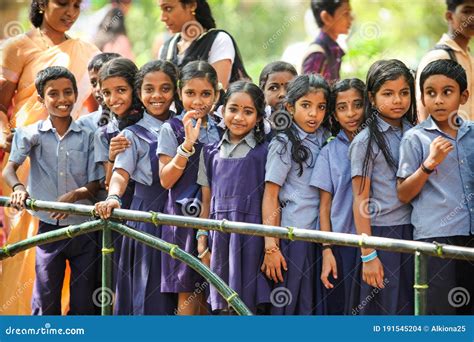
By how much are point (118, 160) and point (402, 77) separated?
57.1 inches

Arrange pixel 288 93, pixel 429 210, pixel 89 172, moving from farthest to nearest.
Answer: pixel 89 172 < pixel 288 93 < pixel 429 210

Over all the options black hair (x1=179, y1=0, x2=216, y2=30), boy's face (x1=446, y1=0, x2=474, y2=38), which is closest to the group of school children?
black hair (x1=179, y1=0, x2=216, y2=30)

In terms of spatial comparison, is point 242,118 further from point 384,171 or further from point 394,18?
point 394,18

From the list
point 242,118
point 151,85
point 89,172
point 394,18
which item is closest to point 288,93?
point 242,118

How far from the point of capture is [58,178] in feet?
21.9

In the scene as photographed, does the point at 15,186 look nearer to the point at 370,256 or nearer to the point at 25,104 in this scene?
the point at 25,104

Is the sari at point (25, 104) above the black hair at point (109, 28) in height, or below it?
below

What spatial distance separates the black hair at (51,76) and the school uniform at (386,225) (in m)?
1.64

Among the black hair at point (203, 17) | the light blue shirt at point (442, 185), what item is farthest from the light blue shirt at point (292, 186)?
the black hair at point (203, 17)

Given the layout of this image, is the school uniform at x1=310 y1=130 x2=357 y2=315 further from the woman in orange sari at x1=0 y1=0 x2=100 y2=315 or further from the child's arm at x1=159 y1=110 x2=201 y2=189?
the woman in orange sari at x1=0 y1=0 x2=100 y2=315

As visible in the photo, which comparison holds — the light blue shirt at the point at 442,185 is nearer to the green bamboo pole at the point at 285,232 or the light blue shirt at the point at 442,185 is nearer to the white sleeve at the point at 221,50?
the green bamboo pole at the point at 285,232

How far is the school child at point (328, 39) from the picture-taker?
809 cm
